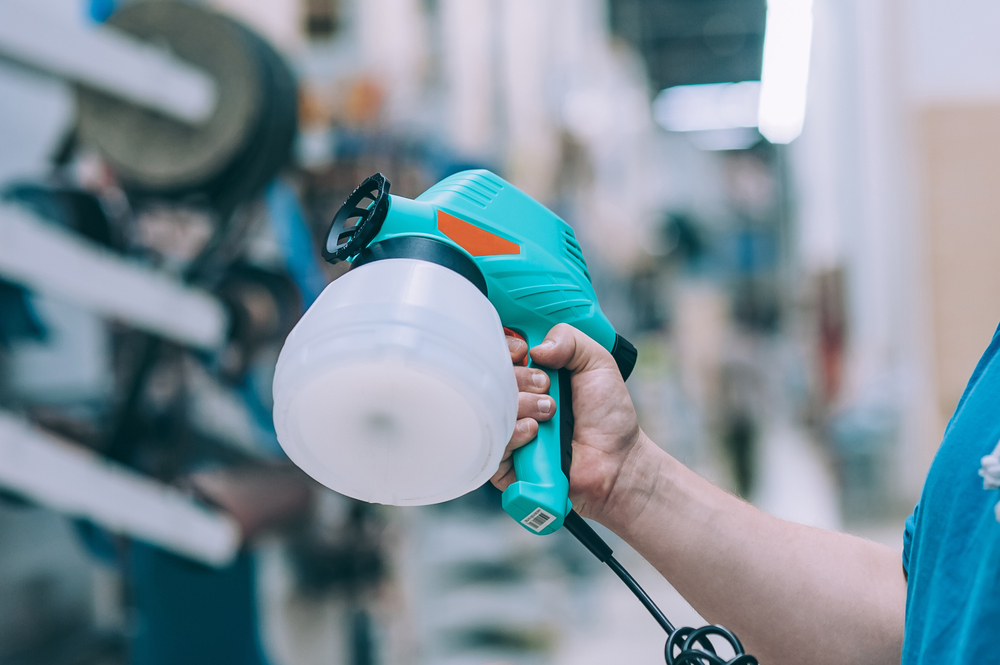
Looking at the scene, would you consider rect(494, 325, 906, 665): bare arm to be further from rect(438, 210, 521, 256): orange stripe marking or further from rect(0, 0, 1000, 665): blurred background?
rect(0, 0, 1000, 665): blurred background

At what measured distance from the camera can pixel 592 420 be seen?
722 millimetres

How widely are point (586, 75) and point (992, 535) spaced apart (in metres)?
4.47

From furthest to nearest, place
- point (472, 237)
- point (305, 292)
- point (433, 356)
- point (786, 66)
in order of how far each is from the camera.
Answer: point (786, 66), point (305, 292), point (472, 237), point (433, 356)

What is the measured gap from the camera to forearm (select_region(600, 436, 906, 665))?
715 mm

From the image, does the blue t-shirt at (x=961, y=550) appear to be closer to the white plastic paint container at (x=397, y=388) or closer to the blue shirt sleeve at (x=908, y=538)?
the blue shirt sleeve at (x=908, y=538)

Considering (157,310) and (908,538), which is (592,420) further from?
(157,310)

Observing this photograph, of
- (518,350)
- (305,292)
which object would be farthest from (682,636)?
(305,292)

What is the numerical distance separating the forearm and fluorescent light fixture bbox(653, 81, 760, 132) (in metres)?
10.2

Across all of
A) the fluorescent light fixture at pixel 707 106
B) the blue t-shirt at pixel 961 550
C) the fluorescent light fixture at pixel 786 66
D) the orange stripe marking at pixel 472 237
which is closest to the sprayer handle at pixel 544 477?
the orange stripe marking at pixel 472 237

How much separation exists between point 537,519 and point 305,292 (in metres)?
1.27

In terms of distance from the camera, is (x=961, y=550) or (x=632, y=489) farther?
(x=632, y=489)

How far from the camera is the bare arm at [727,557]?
714 mm

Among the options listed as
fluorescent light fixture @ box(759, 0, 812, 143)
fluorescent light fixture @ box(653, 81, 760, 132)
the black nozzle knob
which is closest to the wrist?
the black nozzle knob

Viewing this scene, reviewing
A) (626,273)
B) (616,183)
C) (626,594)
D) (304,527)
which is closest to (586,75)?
(616,183)
